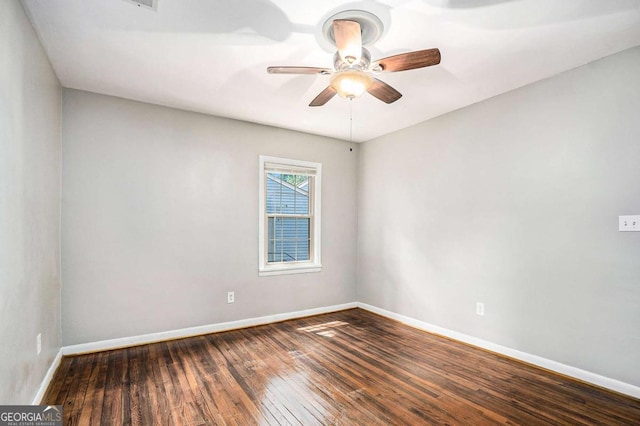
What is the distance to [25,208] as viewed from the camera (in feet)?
6.78

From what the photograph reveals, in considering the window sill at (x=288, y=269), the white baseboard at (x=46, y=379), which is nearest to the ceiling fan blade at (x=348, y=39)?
the window sill at (x=288, y=269)

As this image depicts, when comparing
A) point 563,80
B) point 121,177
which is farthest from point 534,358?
point 121,177

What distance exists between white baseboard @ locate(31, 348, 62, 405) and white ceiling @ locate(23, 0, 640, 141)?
100 inches

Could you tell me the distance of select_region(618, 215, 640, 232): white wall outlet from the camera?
2.38 meters

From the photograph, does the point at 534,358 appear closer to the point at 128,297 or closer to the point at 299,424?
the point at 299,424

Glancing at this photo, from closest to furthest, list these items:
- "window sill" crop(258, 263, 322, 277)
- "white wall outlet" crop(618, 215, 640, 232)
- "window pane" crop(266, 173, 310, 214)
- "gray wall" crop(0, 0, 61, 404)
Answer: "gray wall" crop(0, 0, 61, 404), "white wall outlet" crop(618, 215, 640, 232), "window sill" crop(258, 263, 322, 277), "window pane" crop(266, 173, 310, 214)

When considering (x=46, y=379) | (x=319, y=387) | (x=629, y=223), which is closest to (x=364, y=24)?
(x=629, y=223)

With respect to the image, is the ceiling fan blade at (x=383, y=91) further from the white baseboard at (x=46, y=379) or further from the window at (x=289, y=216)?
the white baseboard at (x=46, y=379)

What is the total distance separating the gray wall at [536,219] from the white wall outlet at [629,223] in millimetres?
35

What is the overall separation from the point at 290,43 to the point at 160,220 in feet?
7.81

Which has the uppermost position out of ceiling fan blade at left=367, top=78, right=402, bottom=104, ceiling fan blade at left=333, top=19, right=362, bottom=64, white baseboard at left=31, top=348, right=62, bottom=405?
ceiling fan blade at left=333, top=19, right=362, bottom=64

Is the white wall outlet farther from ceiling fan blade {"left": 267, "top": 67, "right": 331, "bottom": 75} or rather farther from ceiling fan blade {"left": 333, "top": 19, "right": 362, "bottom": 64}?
Answer: ceiling fan blade {"left": 267, "top": 67, "right": 331, "bottom": 75}

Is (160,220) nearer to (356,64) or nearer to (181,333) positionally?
(181,333)

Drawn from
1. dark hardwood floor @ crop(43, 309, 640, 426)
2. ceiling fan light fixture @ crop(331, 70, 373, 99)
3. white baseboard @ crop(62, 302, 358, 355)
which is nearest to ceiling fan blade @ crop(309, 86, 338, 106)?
ceiling fan light fixture @ crop(331, 70, 373, 99)
